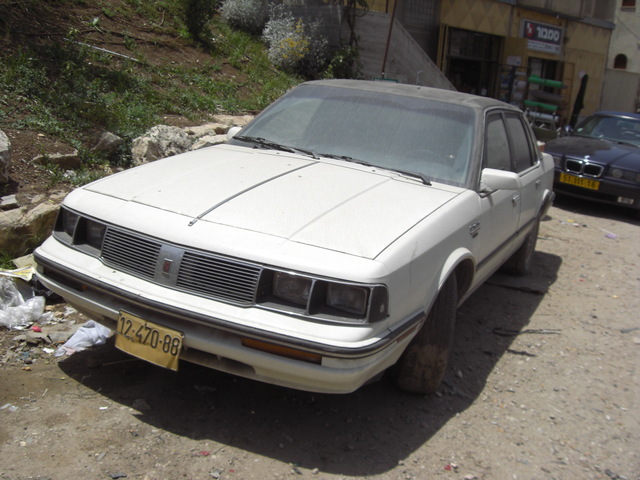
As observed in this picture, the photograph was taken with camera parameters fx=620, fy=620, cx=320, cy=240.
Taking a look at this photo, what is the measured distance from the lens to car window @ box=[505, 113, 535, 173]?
4.66 m

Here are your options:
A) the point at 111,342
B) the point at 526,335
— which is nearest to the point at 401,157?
the point at 526,335

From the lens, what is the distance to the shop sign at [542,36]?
64.0 feet

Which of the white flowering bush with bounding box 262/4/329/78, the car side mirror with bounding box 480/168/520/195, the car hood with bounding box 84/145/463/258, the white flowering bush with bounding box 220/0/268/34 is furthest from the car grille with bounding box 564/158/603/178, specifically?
the white flowering bush with bounding box 220/0/268/34

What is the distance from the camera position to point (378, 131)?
12.9 feet

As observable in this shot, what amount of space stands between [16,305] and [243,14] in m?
9.43

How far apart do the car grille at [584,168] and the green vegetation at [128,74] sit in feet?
14.9

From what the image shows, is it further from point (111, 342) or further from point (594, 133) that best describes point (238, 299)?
point (594, 133)

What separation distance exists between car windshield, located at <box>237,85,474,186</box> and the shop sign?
55.3 ft

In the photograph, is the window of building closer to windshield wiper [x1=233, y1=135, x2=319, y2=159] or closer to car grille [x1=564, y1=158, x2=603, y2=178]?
car grille [x1=564, y1=158, x2=603, y2=178]

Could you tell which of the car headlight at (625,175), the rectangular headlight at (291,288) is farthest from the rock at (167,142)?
the car headlight at (625,175)

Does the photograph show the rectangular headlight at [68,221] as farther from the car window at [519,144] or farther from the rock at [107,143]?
the car window at [519,144]

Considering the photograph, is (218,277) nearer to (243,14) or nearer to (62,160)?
(62,160)

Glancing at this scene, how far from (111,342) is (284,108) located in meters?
1.93

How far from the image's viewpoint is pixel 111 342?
3.71 m
